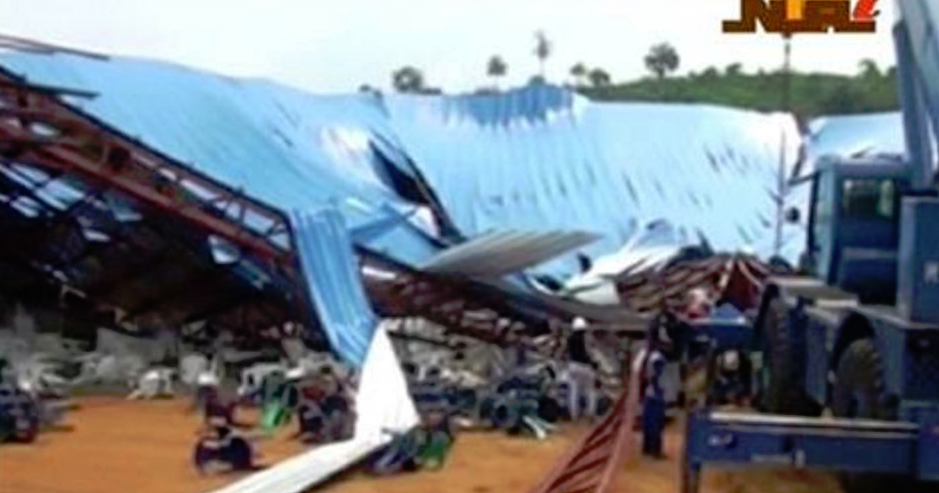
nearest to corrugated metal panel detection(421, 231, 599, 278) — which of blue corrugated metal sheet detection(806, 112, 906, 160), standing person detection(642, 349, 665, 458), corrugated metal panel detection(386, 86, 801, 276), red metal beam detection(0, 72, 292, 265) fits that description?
red metal beam detection(0, 72, 292, 265)

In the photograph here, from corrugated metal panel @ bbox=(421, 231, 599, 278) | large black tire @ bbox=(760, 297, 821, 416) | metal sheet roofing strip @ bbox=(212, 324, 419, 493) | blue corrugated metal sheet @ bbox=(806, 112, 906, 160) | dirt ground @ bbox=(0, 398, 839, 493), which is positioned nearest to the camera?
metal sheet roofing strip @ bbox=(212, 324, 419, 493)

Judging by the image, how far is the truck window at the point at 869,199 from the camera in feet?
41.7

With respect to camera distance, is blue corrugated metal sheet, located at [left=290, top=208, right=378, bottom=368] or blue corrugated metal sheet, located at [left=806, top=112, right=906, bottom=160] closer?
blue corrugated metal sheet, located at [left=290, top=208, right=378, bottom=368]

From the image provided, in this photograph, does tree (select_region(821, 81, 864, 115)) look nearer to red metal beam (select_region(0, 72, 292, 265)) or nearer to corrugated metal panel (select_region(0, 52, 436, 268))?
corrugated metal panel (select_region(0, 52, 436, 268))

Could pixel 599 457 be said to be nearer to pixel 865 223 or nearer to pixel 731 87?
pixel 865 223

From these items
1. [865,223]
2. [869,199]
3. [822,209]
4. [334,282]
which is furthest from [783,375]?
[334,282]

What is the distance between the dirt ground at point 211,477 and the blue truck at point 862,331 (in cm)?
99

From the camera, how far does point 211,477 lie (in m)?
13.2

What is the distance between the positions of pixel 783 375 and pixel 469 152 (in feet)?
69.4

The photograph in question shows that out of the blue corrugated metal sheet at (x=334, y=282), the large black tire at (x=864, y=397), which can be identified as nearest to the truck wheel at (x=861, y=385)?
the large black tire at (x=864, y=397)

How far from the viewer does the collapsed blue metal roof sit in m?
26.5

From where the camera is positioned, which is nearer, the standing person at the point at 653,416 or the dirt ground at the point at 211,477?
the dirt ground at the point at 211,477

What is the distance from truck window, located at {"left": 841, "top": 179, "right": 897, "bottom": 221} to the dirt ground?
2.08 metres

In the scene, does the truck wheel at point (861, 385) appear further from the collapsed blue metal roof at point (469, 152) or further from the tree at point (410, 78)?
the tree at point (410, 78)
